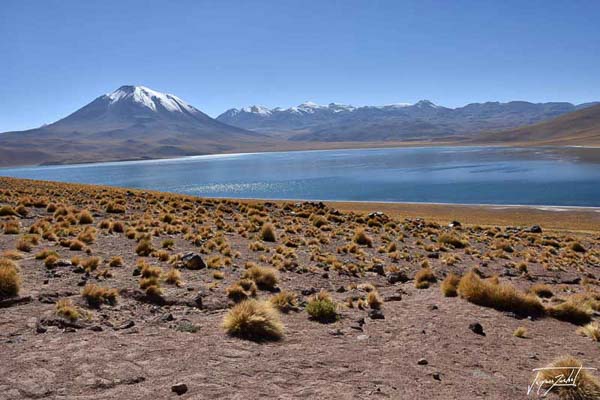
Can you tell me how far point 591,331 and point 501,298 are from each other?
1.72 m

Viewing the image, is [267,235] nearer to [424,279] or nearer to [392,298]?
[424,279]

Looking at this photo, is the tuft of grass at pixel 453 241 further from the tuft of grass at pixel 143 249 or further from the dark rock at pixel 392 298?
the tuft of grass at pixel 143 249

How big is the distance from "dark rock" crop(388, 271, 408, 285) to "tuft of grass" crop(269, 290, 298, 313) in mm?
3810

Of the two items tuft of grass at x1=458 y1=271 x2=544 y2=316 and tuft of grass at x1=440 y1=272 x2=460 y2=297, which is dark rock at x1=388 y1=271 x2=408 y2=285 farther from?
tuft of grass at x1=458 y1=271 x2=544 y2=316

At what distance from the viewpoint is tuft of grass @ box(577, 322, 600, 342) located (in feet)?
24.6

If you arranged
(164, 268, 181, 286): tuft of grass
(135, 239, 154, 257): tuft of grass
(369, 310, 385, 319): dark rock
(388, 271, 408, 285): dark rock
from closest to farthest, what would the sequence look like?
(369, 310, 385, 319): dark rock < (164, 268, 181, 286): tuft of grass < (135, 239, 154, 257): tuft of grass < (388, 271, 408, 285): dark rock

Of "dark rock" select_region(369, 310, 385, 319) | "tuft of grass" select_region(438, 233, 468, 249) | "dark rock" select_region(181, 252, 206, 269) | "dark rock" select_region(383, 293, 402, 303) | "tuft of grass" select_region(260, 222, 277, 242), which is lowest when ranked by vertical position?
"tuft of grass" select_region(438, 233, 468, 249)

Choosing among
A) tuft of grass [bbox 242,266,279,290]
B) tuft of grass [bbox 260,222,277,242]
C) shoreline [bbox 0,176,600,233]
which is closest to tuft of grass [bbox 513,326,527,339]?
tuft of grass [bbox 242,266,279,290]

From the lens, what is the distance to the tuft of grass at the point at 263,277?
384 inches

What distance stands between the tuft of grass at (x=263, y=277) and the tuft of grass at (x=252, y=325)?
2.94m

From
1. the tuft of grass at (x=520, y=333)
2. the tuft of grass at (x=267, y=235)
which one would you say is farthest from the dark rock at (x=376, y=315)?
the tuft of grass at (x=267, y=235)

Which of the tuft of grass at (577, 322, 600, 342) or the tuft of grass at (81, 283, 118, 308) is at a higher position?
the tuft of grass at (81, 283, 118, 308)

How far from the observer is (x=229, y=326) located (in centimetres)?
656

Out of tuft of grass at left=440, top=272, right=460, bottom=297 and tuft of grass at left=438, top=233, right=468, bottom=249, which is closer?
tuft of grass at left=440, top=272, right=460, bottom=297
